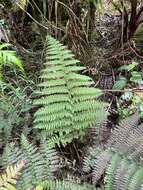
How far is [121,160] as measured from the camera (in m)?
2.49

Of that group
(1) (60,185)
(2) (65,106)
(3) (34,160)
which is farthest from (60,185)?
(2) (65,106)

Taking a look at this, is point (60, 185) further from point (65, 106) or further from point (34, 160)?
point (65, 106)

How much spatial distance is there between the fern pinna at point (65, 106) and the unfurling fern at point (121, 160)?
0.18 metres

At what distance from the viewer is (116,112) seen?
3.11m

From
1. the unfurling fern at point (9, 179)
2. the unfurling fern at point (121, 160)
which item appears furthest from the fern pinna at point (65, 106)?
the unfurling fern at point (9, 179)

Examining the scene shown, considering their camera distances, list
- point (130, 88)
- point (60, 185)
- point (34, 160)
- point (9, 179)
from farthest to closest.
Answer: point (130, 88) < point (34, 160) < point (60, 185) < point (9, 179)

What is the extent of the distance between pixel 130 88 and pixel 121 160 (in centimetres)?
93

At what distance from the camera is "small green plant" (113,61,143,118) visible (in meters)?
3.08

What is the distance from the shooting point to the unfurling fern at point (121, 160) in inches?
93.7

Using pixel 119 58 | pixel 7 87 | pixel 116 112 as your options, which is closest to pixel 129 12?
pixel 119 58

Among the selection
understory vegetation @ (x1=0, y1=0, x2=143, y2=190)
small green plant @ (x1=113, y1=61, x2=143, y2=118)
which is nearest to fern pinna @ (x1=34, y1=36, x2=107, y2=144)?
understory vegetation @ (x1=0, y1=0, x2=143, y2=190)

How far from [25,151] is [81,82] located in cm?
61

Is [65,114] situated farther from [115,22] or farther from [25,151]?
[115,22]

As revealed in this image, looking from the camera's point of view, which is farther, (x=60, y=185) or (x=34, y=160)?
(x=34, y=160)
